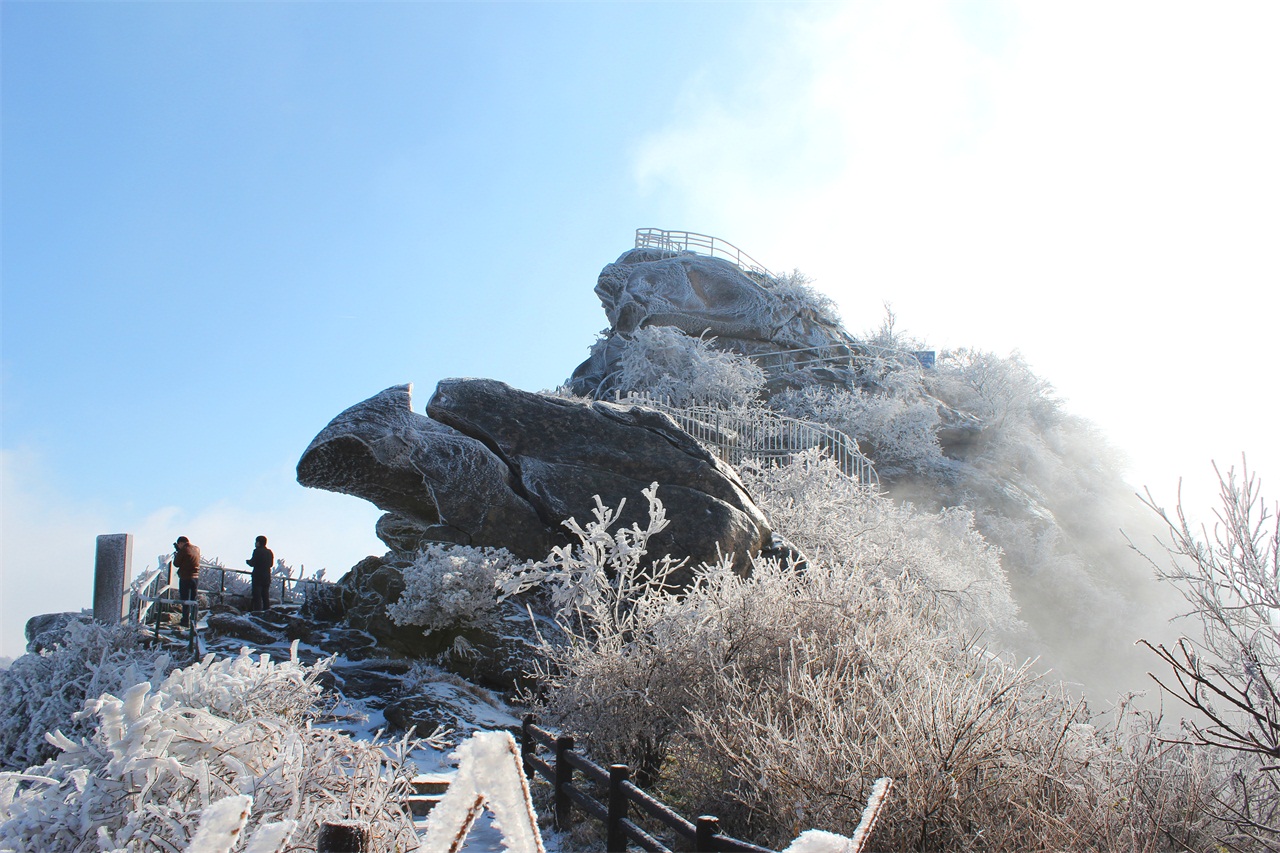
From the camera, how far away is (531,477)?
11.8m

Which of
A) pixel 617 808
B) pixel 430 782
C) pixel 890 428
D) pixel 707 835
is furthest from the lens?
pixel 890 428

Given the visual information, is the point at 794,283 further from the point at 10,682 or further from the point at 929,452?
the point at 10,682

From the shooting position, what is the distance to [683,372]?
3147 cm

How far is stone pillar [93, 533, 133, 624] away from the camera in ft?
30.5

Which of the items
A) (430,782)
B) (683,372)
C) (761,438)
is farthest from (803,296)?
(430,782)

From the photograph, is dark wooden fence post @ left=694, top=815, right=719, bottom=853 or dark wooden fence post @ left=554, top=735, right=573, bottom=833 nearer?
dark wooden fence post @ left=694, top=815, right=719, bottom=853

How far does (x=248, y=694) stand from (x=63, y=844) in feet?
6.06

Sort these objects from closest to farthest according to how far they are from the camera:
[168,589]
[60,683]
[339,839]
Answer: [339,839]
[60,683]
[168,589]

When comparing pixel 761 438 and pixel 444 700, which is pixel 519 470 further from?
pixel 761 438

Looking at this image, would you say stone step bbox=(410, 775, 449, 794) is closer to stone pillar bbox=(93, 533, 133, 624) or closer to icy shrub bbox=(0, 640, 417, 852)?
icy shrub bbox=(0, 640, 417, 852)

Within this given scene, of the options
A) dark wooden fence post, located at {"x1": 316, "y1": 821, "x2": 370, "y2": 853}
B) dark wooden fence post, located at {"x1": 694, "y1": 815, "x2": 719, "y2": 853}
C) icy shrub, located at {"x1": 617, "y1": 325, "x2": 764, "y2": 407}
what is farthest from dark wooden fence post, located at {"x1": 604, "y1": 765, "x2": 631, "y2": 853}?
icy shrub, located at {"x1": 617, "y1": 325, "x2": 764, "y2": 407}

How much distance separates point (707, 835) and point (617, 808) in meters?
1.44

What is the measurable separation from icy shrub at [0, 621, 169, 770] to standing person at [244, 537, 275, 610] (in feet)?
15.1

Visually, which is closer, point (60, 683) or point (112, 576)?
point (60, 683)
